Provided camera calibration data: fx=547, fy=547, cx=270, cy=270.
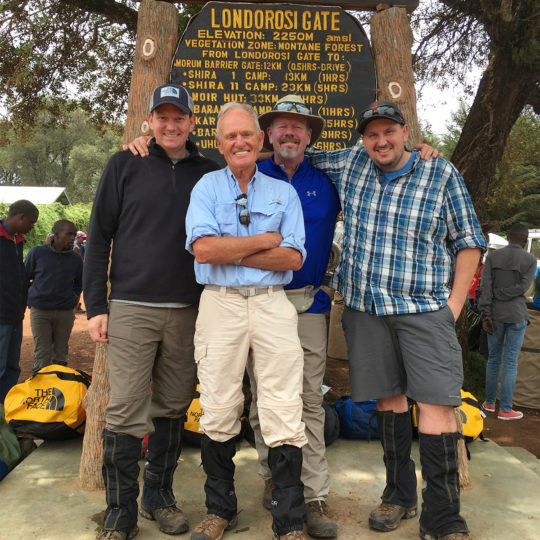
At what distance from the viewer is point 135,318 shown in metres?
2.75

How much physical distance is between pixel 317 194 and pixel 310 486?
1.56m

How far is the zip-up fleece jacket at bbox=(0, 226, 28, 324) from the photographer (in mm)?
5109

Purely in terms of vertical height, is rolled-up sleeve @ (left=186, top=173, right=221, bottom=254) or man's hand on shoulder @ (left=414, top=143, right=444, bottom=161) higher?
man's hand on shoulder @ (left=414, top=143, right=444, bottom=161)

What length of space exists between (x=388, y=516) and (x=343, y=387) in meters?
4.56

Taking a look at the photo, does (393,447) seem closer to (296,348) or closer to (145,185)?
(296,348)

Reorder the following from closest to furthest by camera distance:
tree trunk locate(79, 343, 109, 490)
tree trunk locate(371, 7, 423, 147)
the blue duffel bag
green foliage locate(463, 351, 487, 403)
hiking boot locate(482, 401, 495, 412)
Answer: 1. tree trunk locate(79, 343, 109, 490)
2. tree trunk locate(371, 7, 423, 147)
3. the blue duffel bag
4. hiking boot locate(482, 401, 495, 412)
5. green foliage locate(463, 351, 487, 403)

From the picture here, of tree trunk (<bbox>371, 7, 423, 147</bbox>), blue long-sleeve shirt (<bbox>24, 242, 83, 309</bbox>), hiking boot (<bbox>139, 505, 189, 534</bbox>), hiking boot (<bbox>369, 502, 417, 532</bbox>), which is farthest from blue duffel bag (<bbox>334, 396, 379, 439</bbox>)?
blue long-sleeve shirt (<bbox>24, 242, 83, 309</bbox>)

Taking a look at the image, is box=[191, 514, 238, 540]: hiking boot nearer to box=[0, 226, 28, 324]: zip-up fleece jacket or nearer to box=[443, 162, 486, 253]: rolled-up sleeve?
box=[443, 162, 486, 253]: rolled-up sleeve

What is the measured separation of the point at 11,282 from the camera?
520 cm

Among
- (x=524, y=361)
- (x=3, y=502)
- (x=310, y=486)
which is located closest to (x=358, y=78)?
(x=310, y=486)

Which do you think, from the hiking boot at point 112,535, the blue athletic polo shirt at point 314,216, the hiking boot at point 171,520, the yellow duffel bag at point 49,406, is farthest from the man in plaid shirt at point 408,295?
the yellow duffel bag at point 49,406

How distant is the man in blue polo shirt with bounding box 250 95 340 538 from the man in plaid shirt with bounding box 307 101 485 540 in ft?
0.55

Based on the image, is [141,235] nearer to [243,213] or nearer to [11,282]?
[243,213]

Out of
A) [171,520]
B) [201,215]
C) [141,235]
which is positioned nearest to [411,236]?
[201,215]
